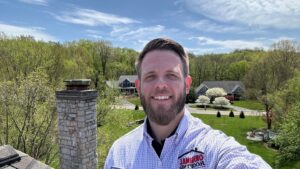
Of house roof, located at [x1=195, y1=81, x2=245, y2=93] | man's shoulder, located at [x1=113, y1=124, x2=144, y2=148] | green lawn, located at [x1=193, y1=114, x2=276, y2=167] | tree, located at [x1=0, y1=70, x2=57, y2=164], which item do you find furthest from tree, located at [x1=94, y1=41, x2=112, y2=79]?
man's shoulder, located at [x1=113, y1=124, x2=144, y2=148]

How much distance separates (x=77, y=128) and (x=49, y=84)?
45.0 ft

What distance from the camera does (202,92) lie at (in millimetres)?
59688

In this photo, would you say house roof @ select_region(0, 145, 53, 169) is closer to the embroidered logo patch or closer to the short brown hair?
the short brown hair

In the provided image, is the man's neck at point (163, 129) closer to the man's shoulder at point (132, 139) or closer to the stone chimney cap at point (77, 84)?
the man's shoulder at point (132, 139)

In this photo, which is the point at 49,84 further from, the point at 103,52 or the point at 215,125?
the point at 103,52

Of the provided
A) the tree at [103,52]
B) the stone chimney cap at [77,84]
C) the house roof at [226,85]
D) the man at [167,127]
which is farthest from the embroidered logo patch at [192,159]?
the house roof at [226,85]

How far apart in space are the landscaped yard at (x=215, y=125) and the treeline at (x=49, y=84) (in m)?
1.01

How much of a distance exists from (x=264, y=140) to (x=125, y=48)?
60.1 m

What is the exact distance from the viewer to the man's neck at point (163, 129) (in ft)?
7.55

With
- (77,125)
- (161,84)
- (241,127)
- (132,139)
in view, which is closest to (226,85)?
(241,127)

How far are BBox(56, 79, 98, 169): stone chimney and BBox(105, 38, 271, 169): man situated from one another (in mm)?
4797

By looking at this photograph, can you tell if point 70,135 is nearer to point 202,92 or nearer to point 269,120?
point 269,120

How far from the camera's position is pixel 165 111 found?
7.32 ft

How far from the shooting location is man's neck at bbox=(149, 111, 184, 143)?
2.30 metres
